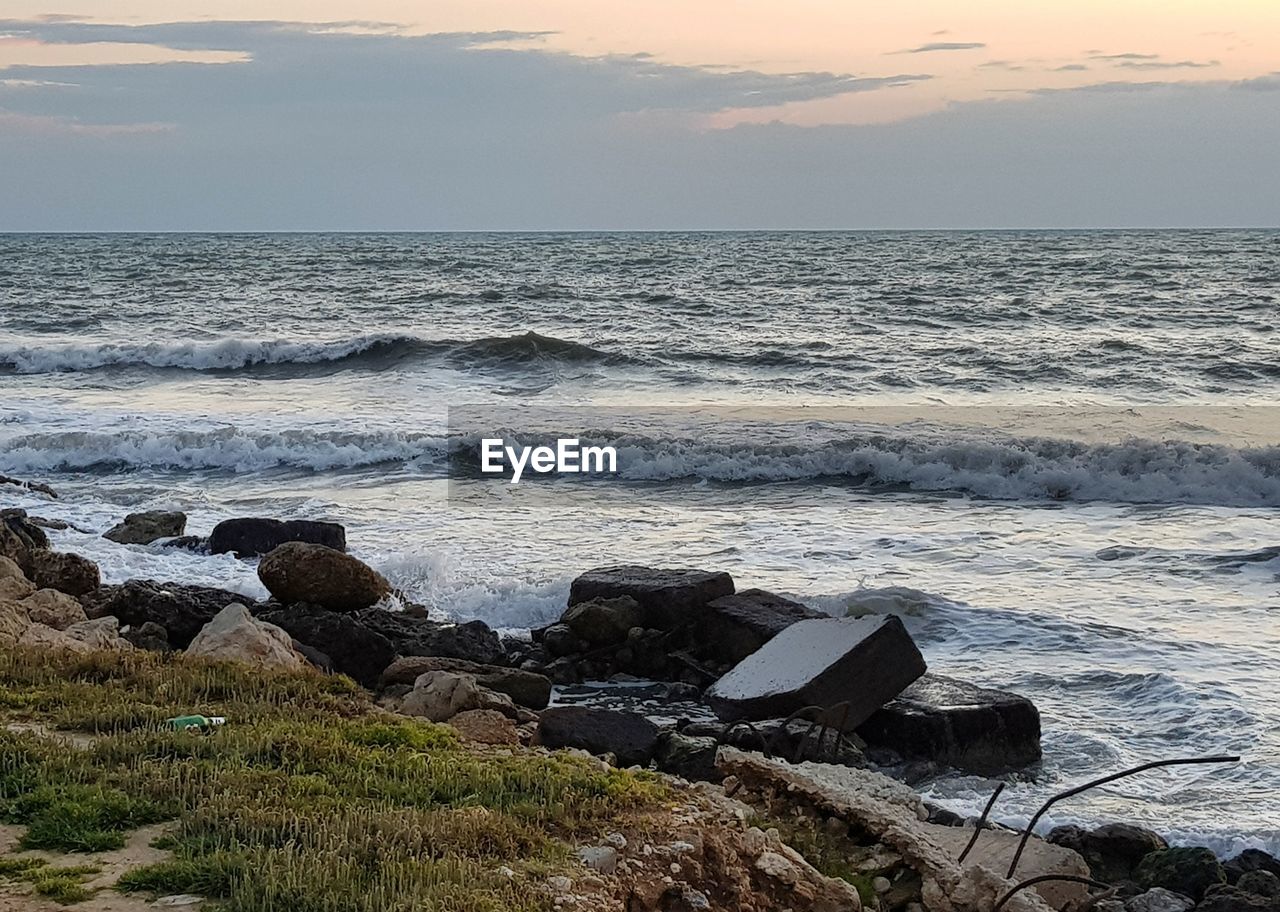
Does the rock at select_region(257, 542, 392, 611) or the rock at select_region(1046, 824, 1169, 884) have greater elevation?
the rock at select_region(257, 542, 392, 611)

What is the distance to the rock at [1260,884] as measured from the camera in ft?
23.0

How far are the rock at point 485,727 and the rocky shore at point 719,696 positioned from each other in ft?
0.08

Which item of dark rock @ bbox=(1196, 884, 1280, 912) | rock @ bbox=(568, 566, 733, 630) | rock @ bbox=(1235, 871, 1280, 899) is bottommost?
rock @ bbox=(1235, 871, 1280, 899)

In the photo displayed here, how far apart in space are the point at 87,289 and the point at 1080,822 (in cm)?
5408

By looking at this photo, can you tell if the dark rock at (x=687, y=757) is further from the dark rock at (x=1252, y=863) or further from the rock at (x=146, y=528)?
the rock at (x=146, y=528)

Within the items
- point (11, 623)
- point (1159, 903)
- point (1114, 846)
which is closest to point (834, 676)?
point (1114, 846)

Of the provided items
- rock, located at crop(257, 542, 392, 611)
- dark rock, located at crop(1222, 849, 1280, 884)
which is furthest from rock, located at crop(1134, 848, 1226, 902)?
rock, located at crop(257, 542, 392, 611)

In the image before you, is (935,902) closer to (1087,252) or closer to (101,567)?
(101,567)

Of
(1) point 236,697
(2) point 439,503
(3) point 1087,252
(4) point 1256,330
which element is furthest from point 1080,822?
(3) point 1087,252

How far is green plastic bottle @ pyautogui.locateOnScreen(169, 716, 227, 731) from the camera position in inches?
267

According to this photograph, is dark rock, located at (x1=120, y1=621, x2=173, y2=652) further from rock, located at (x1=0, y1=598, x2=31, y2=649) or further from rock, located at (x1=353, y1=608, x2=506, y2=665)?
rock, located at (x1=353, y1=608, x2=506, y2=665)

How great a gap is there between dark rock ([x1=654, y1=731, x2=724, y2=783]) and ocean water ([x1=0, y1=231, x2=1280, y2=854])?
5.61 feet

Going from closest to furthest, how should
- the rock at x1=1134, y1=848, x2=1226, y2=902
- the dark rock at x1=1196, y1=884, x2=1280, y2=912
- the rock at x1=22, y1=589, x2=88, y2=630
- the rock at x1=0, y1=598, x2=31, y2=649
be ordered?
the dark rock at x1=1196, y1=884, x2=1280, y2=912 < the rock at x1=1134, y1=848, x2=1226, y2=902 < the rock at x1=0, y1=598, x2=31, y2=649 < the rock at x1=22, y1=589, x2=88, y2=630

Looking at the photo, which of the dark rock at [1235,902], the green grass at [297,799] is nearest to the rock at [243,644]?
the green grass at [297,799]
